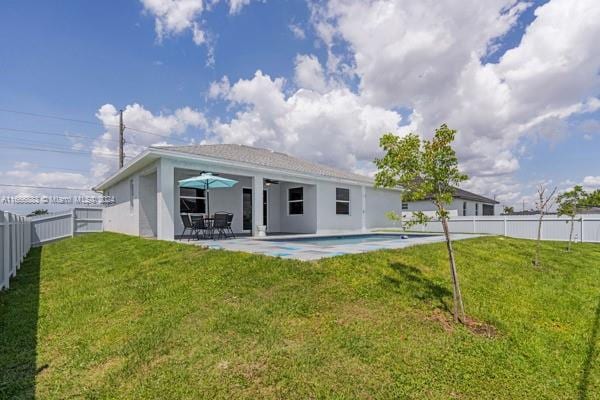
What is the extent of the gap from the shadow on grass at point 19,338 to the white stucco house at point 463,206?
24.3m

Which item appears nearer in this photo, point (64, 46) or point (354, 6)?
point (354, 6)

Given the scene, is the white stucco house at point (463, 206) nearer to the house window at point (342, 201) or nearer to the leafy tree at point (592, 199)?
the house window at point (342, 201)

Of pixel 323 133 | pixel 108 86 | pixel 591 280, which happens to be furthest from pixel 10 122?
pixel 591 280

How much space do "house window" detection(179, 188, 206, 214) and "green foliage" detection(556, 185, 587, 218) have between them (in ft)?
48.2

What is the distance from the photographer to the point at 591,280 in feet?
26.9

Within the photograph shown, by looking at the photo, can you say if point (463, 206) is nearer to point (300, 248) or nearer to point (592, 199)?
point (592, 199)

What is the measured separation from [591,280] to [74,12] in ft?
66.2

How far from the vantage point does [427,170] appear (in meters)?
4.84

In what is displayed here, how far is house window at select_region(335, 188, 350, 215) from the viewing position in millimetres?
17922

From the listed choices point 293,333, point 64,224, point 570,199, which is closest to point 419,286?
point 293,333

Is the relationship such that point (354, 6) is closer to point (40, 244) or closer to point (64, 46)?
point (64, 46)

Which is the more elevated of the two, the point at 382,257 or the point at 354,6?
the point at 354,6

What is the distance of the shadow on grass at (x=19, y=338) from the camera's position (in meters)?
3.23

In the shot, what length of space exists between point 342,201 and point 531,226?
12003 mm
